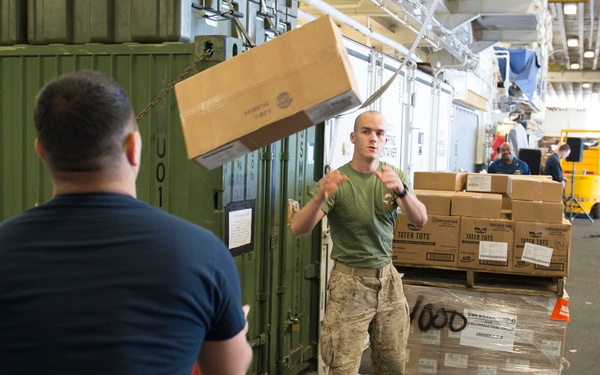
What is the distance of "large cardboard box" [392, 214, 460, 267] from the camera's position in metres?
4.50

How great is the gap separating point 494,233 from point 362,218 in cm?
120

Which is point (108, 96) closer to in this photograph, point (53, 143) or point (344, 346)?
point (53, 143)

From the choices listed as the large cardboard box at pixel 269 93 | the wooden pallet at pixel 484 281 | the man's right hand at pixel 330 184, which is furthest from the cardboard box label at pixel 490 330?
the large cardboard box at pixel 269 93

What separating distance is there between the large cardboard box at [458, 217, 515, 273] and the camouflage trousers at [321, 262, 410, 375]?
82 centimetres

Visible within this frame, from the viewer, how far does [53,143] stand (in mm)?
1365

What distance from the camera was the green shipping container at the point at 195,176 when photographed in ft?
11.1

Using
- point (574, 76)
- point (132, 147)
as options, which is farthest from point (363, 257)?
point (574, 76)

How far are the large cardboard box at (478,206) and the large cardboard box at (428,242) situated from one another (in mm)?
79

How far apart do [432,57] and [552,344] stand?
21.0ft

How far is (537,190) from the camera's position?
446 cm

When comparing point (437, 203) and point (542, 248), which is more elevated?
point (437, 203)

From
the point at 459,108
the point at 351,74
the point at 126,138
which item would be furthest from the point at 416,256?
the point at 459,108

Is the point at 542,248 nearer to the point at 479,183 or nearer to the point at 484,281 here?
the point at 484,281

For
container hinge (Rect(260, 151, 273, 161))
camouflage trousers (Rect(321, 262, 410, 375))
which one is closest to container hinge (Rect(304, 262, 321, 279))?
camouflage trousers (Rect(321, 262, 410, 375))
